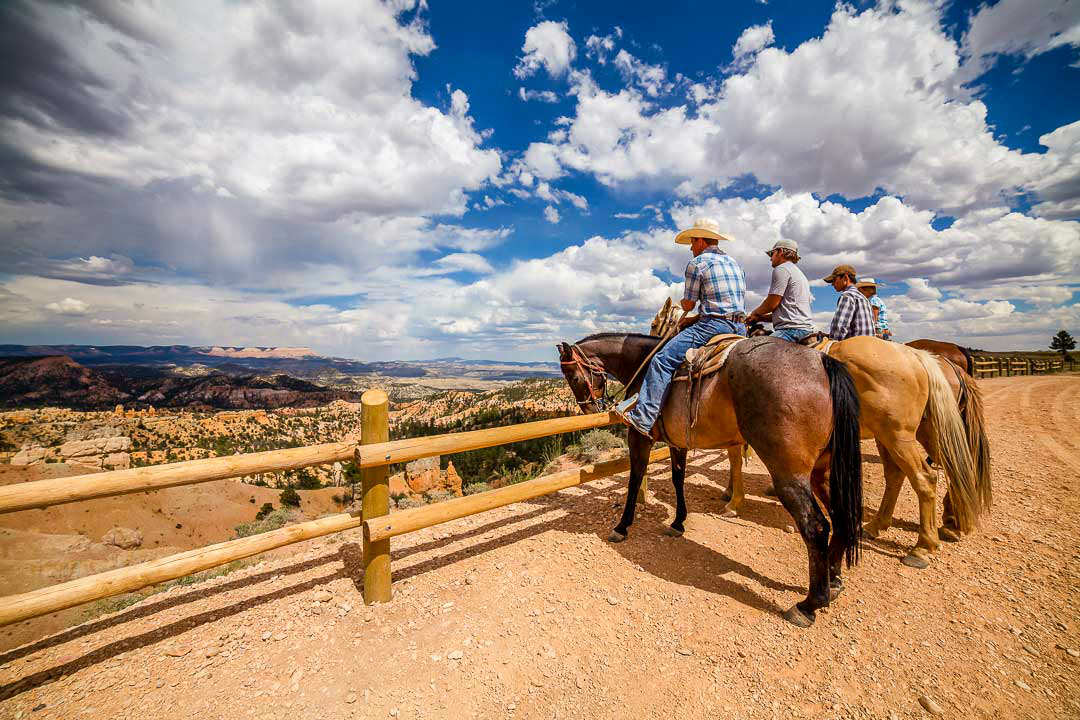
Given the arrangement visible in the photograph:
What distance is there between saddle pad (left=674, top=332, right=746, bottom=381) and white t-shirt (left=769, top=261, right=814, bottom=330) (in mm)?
1402

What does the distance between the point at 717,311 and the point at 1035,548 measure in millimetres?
4276

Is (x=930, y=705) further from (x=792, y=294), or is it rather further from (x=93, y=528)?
(x=93, y=528)

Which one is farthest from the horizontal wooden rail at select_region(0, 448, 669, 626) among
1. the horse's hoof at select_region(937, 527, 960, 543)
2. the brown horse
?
the brown horse

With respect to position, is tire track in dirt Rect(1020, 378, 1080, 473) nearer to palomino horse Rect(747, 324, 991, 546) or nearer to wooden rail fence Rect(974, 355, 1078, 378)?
palomino horse Rect(747, 324, 991, 546)

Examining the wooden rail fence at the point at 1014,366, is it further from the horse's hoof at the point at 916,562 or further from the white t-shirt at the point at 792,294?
the horse's hoof at the point at 916,562

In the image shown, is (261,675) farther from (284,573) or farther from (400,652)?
(284,573)

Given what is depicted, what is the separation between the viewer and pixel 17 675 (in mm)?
2908

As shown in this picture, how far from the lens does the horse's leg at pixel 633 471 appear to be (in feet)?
16.3

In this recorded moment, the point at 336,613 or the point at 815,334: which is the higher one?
the point at 815,334

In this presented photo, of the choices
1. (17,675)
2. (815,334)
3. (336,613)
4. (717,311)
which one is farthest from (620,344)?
(17,675)

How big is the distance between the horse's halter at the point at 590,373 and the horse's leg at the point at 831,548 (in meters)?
2.40

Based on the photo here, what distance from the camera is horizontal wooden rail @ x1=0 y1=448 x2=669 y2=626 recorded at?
259cm

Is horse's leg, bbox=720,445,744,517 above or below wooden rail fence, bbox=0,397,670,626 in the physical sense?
below

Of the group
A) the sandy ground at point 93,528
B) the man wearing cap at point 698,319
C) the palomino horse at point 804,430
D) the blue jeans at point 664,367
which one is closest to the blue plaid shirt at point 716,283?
the man wearing cap at point 698,319
